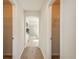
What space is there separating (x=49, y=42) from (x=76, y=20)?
299 centimetres

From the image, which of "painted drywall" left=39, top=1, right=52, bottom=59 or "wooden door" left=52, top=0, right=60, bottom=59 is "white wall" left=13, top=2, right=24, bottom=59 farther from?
"wooden door" left=52, top=0, right=60, bottom=59

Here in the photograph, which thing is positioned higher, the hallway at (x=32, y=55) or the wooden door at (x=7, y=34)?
the wooden door at (x=7, y=34)

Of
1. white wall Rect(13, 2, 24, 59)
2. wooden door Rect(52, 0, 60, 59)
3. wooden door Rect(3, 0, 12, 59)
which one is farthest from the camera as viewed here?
wooden door Rect(3, 0, 12, 59)

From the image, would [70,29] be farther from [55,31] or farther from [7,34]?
[7,34]

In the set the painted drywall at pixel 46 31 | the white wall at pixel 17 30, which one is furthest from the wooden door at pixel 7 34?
the painted drywall at pixel 46 31

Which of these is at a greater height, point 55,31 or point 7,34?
point 55,31

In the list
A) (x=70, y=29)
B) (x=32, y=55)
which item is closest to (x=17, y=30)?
(x=32, y=55)

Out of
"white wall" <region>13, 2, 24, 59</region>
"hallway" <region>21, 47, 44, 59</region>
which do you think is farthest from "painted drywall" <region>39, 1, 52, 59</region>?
"white wall" <region>13, 2, 24, 59</region>

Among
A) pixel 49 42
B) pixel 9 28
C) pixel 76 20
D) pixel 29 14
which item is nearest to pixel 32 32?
pixel 29 14

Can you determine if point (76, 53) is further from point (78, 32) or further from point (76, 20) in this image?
point (76, 20)

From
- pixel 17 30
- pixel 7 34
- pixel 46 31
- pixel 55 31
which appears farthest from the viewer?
pixel 7 34

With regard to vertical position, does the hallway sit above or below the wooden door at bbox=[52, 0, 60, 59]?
below

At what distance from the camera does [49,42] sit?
14.5 feet

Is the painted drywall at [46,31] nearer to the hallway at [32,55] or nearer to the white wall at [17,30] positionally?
the hallway at [32,55]
